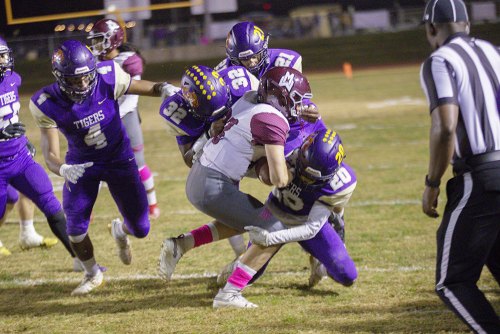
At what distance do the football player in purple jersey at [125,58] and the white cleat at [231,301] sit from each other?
276 centimetres

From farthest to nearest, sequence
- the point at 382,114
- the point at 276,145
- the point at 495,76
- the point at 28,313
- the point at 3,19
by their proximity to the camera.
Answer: the point at 3,19, the point at 382,114, the point at 28,313, the point at 276,145, the point at 495,76

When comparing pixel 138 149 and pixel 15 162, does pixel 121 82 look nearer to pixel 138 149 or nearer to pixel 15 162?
pixel 15 162

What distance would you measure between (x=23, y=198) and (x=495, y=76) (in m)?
4.66

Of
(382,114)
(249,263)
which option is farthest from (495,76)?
(382,114)

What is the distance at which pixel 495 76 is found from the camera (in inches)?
136

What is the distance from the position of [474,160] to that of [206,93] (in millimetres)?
1683

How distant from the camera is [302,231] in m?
4.46

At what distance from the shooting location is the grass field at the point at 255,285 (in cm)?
444

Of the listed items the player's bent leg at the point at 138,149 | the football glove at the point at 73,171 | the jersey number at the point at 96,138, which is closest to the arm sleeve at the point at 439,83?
the football glove at the point at 73,171

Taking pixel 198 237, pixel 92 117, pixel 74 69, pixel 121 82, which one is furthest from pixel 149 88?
pixel 198 237

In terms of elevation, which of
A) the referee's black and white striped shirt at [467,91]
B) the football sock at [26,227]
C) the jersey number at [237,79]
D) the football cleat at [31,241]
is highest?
the referee's black and white striped shirt at [467,91]

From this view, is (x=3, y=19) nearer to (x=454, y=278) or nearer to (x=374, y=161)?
(x=374, y=161)

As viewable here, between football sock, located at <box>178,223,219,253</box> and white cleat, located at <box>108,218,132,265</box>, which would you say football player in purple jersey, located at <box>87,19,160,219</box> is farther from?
football sock, located at <box>178,223,219,253</box>

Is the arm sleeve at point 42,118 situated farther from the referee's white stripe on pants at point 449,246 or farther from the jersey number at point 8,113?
the referee's white stripe on pants at point 449,246
